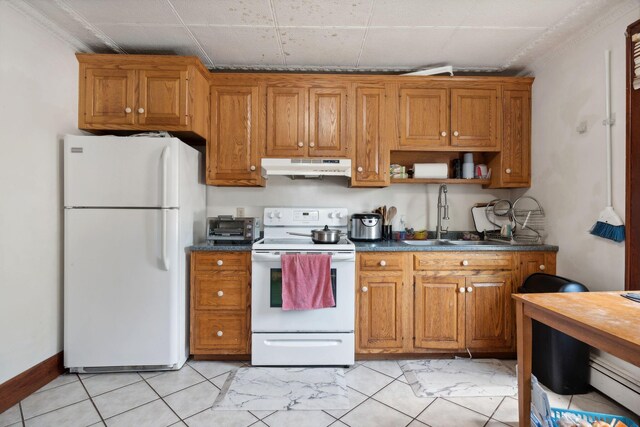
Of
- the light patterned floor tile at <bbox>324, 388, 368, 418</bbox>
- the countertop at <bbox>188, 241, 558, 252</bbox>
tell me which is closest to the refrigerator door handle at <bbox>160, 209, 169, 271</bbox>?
the countertop at <bbox>188, 241, 558, 252</bbox>

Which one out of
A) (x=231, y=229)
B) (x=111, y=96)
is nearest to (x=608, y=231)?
(x=231, y=229)

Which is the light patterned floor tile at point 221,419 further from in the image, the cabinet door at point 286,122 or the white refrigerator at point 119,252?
the cabinet door at point 286,122

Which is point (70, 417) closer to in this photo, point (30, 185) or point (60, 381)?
point (60, 381)

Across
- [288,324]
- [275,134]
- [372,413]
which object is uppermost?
[275,134]

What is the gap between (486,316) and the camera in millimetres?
2404

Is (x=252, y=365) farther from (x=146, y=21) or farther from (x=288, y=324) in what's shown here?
(x=146, y=21)

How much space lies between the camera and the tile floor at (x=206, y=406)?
172 centimetres

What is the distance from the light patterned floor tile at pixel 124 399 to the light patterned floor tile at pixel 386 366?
4.92 ft

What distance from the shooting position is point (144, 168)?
2.17m

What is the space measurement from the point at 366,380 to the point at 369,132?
1956 mm

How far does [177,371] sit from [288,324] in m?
0.88

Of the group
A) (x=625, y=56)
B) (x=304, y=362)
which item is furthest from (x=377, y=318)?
(x=625, y=56)

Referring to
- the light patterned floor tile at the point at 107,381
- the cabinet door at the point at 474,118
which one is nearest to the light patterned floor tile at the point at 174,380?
the light patterned floor tile at the point at 107,381

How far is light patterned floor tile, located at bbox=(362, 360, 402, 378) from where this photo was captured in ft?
7.31
